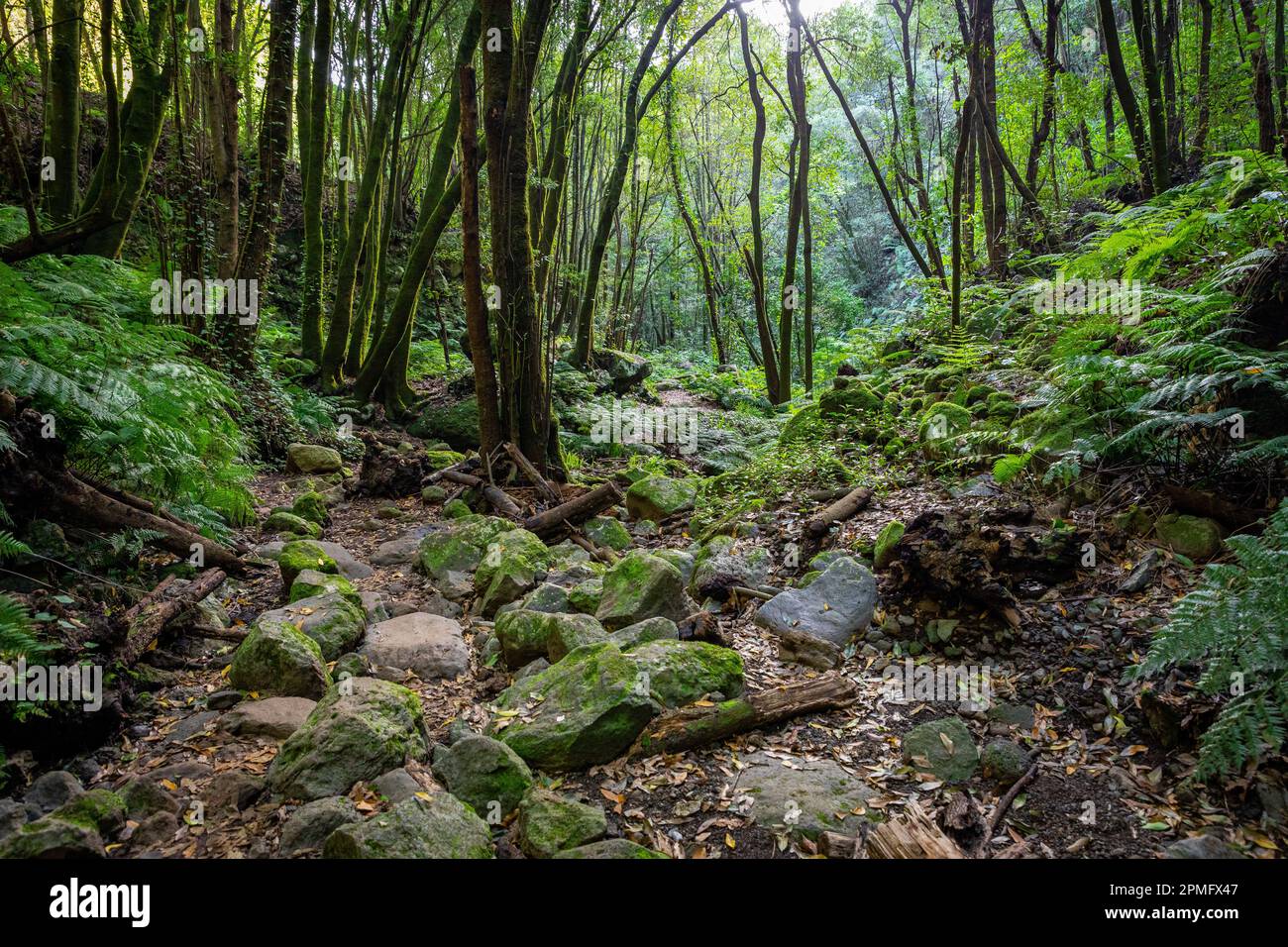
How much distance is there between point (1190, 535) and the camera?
11.4ft

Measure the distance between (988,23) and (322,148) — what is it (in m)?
9.12

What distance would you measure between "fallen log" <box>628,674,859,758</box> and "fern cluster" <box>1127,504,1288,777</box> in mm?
1230

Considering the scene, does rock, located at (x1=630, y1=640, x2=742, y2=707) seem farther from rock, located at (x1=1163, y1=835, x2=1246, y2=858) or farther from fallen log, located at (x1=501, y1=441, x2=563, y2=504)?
fallen log, located at (x1=501, y1=441, x2=563, y2=504)

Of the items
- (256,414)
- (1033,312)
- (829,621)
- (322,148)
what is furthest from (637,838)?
(322,148)

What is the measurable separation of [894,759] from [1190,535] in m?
2.04

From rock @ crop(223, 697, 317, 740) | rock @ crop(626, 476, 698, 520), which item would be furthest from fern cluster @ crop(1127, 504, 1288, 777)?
rock @ crop(626, 476, 698, 520)

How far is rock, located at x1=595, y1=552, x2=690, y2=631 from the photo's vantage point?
13.4ft

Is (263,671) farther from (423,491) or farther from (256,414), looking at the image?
(256,414)

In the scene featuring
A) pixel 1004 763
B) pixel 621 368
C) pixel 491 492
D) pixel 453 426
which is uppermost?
pixel 621 368

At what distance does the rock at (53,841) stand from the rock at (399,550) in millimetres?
3593

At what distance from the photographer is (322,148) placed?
31.4 ft

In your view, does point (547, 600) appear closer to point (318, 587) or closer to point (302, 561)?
point (318, 587)

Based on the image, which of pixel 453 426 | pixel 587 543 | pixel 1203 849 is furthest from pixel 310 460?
pixel 1203 849

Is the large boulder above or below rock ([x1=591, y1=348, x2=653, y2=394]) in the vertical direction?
below
